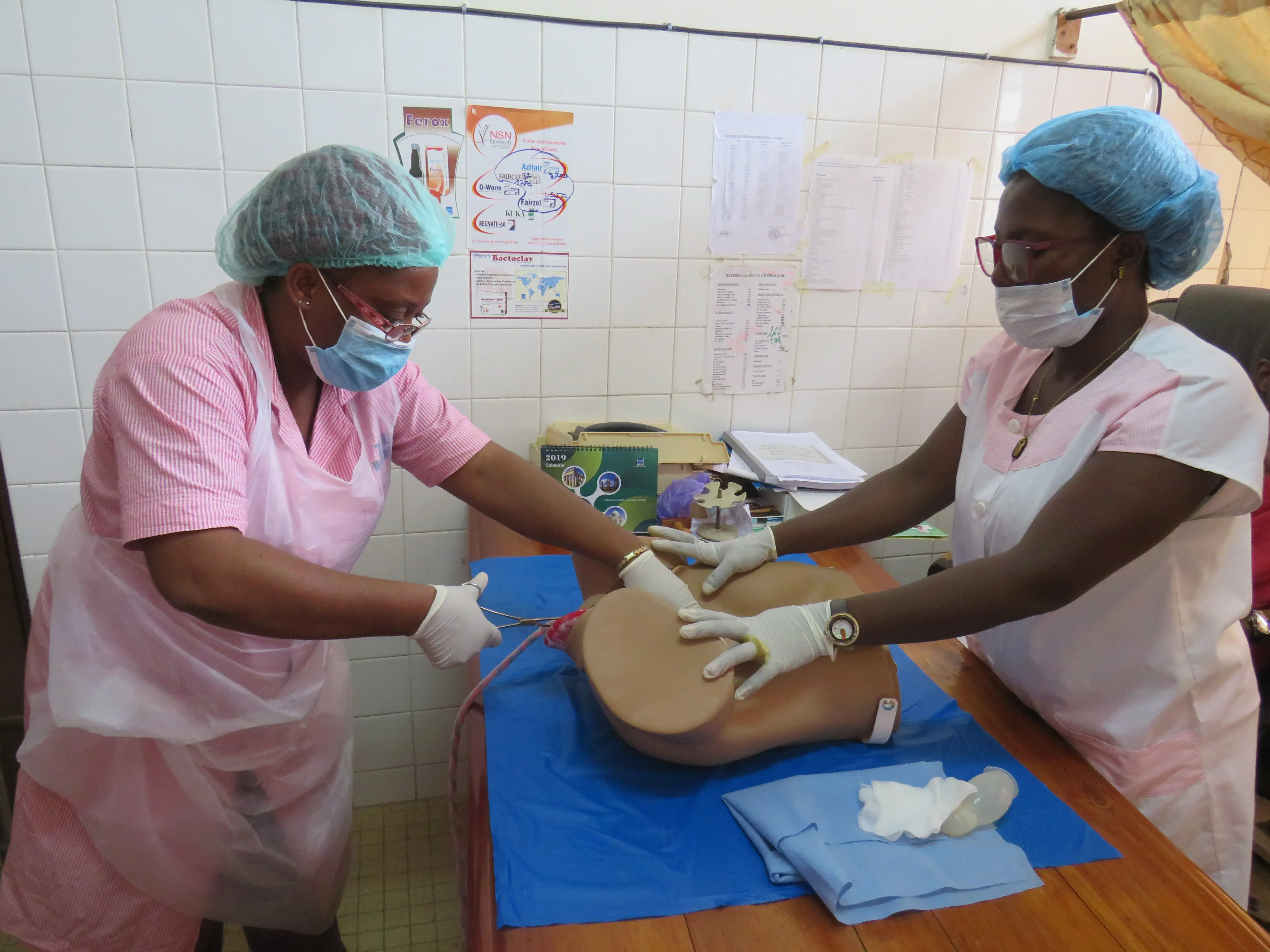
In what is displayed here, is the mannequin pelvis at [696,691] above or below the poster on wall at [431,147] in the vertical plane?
below

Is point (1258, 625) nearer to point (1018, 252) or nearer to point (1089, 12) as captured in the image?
point (1018, 252)

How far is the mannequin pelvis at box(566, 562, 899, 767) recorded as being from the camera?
3.27ft

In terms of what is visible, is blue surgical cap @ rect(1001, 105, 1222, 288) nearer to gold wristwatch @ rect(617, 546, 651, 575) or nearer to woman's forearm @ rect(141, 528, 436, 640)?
gold wristwatch @ rect(617, 546, 651, 575)

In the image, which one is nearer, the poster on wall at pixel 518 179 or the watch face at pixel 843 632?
the watch face at pixel 843 632

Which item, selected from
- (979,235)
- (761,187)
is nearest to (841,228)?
(761,187)

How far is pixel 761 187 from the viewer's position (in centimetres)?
197

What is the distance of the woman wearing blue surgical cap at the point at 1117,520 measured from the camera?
0.97 metres

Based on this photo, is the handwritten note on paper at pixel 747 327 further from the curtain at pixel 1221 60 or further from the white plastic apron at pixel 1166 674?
the white plastic apron at pixel 1166 674

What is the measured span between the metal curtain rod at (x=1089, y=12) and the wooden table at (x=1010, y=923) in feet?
5.82

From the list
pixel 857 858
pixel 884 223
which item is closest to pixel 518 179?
pixel 884 223

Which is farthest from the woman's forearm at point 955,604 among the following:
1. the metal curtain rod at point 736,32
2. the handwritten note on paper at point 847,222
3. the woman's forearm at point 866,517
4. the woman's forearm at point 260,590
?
the metal curtain rod at point 736,32

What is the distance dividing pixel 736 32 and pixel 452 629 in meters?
1.50

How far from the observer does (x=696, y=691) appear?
101 cm

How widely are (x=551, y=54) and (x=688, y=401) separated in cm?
86
